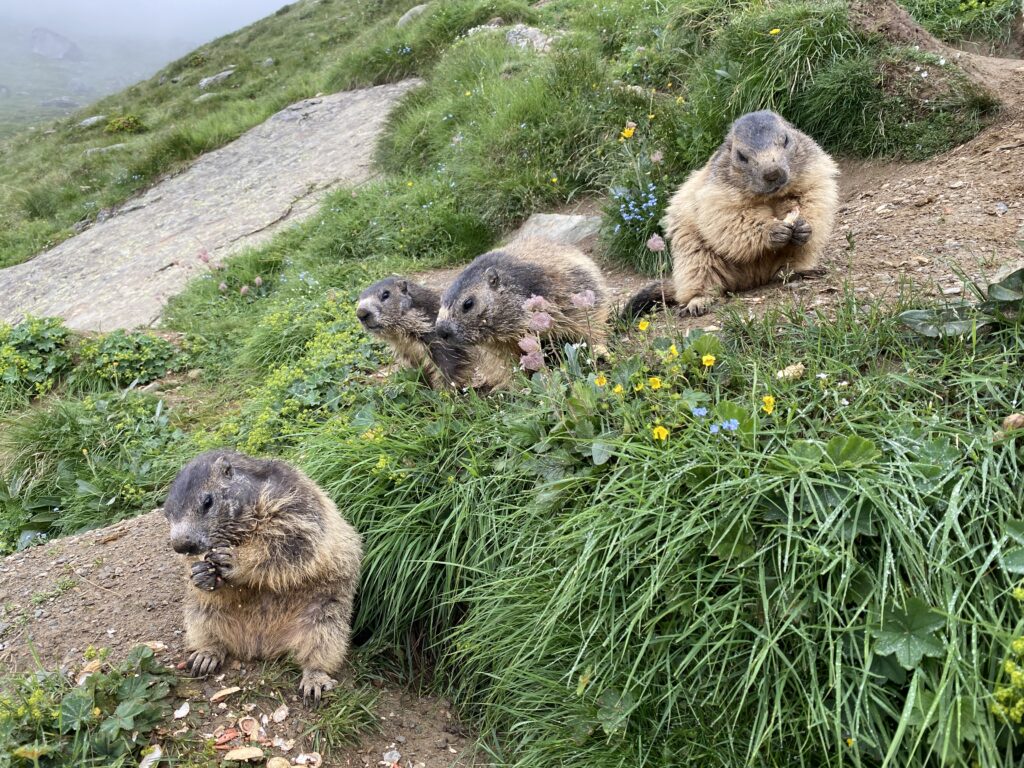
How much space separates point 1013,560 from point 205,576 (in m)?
3.09

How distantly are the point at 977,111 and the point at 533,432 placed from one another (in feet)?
16.1

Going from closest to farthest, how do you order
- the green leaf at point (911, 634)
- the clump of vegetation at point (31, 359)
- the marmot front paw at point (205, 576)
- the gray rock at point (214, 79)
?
the green leaf at point (911, 634), the marmot front paw at point (205, 576), the clump of vegetation at point (31, 359), the gray rock at point (214, 79)

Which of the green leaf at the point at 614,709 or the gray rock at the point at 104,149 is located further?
the gray rock at the point at 104,149

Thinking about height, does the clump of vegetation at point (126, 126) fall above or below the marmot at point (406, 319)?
above

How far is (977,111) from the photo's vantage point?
19.9 feet

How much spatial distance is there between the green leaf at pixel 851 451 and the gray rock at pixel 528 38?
990cm

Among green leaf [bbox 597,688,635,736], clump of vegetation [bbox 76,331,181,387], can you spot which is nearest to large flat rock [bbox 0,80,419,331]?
clump of vegetation [bbox 76,331,181,387]

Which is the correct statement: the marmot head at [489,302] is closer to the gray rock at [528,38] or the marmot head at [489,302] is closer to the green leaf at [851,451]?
the green leaf at [851,451]

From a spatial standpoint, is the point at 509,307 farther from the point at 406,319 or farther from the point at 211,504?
the point at 211,504

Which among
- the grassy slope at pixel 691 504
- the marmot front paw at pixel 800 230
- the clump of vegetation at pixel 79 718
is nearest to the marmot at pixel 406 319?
the grassy slope at pixel 691 504

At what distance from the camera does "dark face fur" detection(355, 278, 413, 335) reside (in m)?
5.35

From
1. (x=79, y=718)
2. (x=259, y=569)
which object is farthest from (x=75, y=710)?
(x=259, y=569)

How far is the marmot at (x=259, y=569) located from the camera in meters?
3.48

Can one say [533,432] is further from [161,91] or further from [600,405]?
[161,91]
